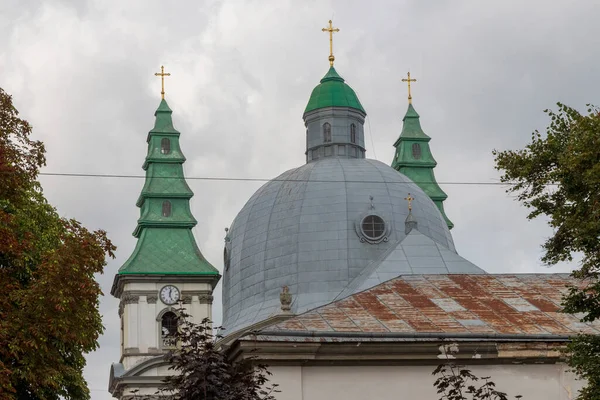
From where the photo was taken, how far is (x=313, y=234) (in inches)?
2785

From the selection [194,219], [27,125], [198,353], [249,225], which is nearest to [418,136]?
[194,219]

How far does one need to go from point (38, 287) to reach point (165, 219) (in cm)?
6460

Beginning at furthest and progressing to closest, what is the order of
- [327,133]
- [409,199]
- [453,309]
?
1. [327,133]
2. [409,199]
3. [453,309]

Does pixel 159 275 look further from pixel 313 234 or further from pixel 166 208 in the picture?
pixel 313 234

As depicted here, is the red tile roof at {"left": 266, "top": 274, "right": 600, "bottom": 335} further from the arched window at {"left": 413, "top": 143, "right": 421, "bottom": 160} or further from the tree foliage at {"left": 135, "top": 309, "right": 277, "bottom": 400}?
the arched window at {"left": 413, "top": 143, "right": 421, "bottom": 160}

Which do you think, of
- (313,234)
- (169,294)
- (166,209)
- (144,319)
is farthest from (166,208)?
(313,234)

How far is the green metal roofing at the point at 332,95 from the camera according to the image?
81.7 m

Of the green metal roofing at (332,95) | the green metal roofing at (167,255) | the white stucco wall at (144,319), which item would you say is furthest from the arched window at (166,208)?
the green metal roofing at (332,95)

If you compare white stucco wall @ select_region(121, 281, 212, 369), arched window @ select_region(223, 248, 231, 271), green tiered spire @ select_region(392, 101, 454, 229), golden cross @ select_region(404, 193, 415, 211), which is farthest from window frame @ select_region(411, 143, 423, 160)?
arched window @ select_region(223, 248, 231, 271)

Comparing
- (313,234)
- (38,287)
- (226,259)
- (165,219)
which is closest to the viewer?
(38,287)

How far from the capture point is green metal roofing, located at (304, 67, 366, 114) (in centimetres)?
8169

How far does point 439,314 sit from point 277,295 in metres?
37.5

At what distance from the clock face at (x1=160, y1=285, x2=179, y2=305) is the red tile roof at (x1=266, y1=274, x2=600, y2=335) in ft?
195

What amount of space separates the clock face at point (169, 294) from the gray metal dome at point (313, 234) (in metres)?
18.3
